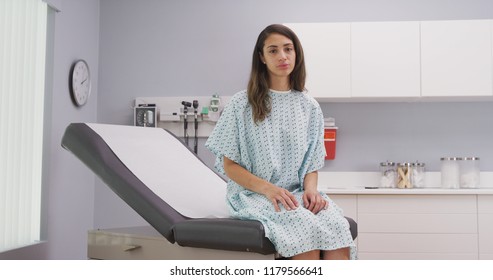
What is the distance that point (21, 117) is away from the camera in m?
2.98

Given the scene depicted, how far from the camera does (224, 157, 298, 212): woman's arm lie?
175cm

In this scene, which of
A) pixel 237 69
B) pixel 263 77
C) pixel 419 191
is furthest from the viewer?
pixel 237 69

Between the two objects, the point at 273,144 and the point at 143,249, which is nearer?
the point at 273,144

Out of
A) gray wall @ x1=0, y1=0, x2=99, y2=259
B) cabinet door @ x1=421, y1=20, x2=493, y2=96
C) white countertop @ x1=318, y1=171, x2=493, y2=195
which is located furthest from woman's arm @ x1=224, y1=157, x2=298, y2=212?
cabinet door @ x1=421, y1=20, x2=493, y2=96

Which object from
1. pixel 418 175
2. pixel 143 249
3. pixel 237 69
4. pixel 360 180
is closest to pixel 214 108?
pixel 237 69

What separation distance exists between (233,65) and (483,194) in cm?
197

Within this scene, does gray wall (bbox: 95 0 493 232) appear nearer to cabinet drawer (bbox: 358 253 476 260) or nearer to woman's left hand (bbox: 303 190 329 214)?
cabinet drawer (bbox: 358 253 476 260)

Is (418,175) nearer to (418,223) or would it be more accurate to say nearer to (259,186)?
Result: (418,223)

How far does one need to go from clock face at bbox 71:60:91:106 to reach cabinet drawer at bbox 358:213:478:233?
2.07 m

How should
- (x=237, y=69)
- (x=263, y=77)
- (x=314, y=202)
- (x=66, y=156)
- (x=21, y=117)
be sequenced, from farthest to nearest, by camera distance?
(x=237, y=69) < (x=66, y=156) < (x=21, y=117) < (x=263, y=77) < (x=314, y=202)

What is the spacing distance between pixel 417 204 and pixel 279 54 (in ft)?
6.43

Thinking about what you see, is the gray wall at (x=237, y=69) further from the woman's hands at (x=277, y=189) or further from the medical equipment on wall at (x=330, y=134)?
the woman's hands at (x=277, y=189)

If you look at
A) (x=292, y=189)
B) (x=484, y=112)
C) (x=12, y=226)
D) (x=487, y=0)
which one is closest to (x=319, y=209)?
(x=292, y=189)

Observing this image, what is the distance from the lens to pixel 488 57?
11.8ft
